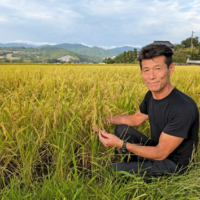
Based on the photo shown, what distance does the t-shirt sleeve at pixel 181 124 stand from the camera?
154 cm

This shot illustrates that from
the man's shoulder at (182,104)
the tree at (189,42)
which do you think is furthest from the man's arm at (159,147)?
the tree at (189,42)

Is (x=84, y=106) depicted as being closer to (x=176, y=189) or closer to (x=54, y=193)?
(x=54, y=193)

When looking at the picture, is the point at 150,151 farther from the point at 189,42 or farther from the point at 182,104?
the point at 189,42

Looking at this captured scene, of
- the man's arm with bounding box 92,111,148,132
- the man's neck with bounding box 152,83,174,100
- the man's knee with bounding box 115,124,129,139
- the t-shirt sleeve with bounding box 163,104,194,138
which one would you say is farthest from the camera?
the man's arm with bounding box 92,111,148,132

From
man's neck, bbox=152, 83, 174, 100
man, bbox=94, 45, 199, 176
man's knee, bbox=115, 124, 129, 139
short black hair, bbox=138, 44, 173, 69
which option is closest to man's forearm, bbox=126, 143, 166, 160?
man, bbox=94, 45, 199, 176

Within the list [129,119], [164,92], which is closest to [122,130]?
[129,119]

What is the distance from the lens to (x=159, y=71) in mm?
1622

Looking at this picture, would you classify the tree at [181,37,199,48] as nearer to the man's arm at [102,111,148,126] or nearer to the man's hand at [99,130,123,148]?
the man's arm at [102,111,148,126]

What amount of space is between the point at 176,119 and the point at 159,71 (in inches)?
14.9

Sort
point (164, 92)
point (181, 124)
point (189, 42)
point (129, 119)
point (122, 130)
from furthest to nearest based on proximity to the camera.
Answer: point (189, 42)
point (129, 119)
point (122, 130)
point (164, 92)
point (181, 124)

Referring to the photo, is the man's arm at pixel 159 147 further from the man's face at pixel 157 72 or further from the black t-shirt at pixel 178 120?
the man's face at pixel 157 72

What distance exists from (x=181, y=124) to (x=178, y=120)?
3 cm

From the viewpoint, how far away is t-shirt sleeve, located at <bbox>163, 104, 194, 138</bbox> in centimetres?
154

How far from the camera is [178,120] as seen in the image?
1.55 meters
